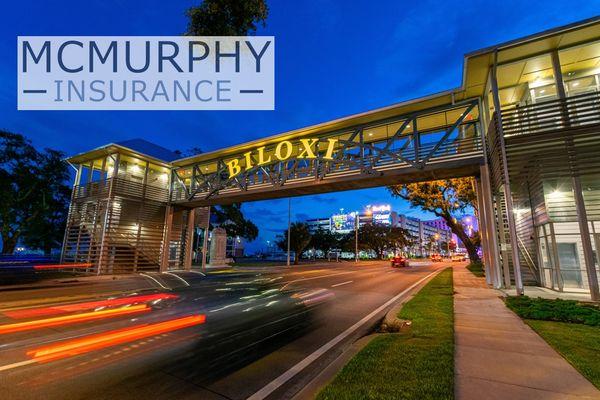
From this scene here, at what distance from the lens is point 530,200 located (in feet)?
48.5

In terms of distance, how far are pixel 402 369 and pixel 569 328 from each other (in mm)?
5125

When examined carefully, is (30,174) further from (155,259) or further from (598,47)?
(598,47)

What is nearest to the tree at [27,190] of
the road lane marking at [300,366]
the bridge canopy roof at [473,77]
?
the bridge canopy roof at [473,77]

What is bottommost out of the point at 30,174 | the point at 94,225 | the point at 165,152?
the point at 94,225

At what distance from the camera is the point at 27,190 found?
95.6 feet

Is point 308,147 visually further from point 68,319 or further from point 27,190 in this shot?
point 27,190

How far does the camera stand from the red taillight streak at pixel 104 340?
499 cm

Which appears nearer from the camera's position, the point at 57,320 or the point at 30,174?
the point at 57,320

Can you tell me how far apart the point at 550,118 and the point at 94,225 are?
92.6 ft

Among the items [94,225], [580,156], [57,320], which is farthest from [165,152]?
[580,156]

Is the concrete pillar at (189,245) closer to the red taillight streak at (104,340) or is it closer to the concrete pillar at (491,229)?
the red taillight streak at (104,340)

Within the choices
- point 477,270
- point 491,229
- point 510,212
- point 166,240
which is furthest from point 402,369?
point 477,270

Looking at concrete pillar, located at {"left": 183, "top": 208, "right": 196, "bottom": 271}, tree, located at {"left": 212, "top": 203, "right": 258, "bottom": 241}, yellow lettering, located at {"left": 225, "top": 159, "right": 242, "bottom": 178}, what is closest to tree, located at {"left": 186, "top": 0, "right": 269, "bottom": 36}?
yellow lettering, located at {"left": 225, "top": 159, "right": 242, "bottom": 178}

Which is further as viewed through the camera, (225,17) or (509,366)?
(225,17)
